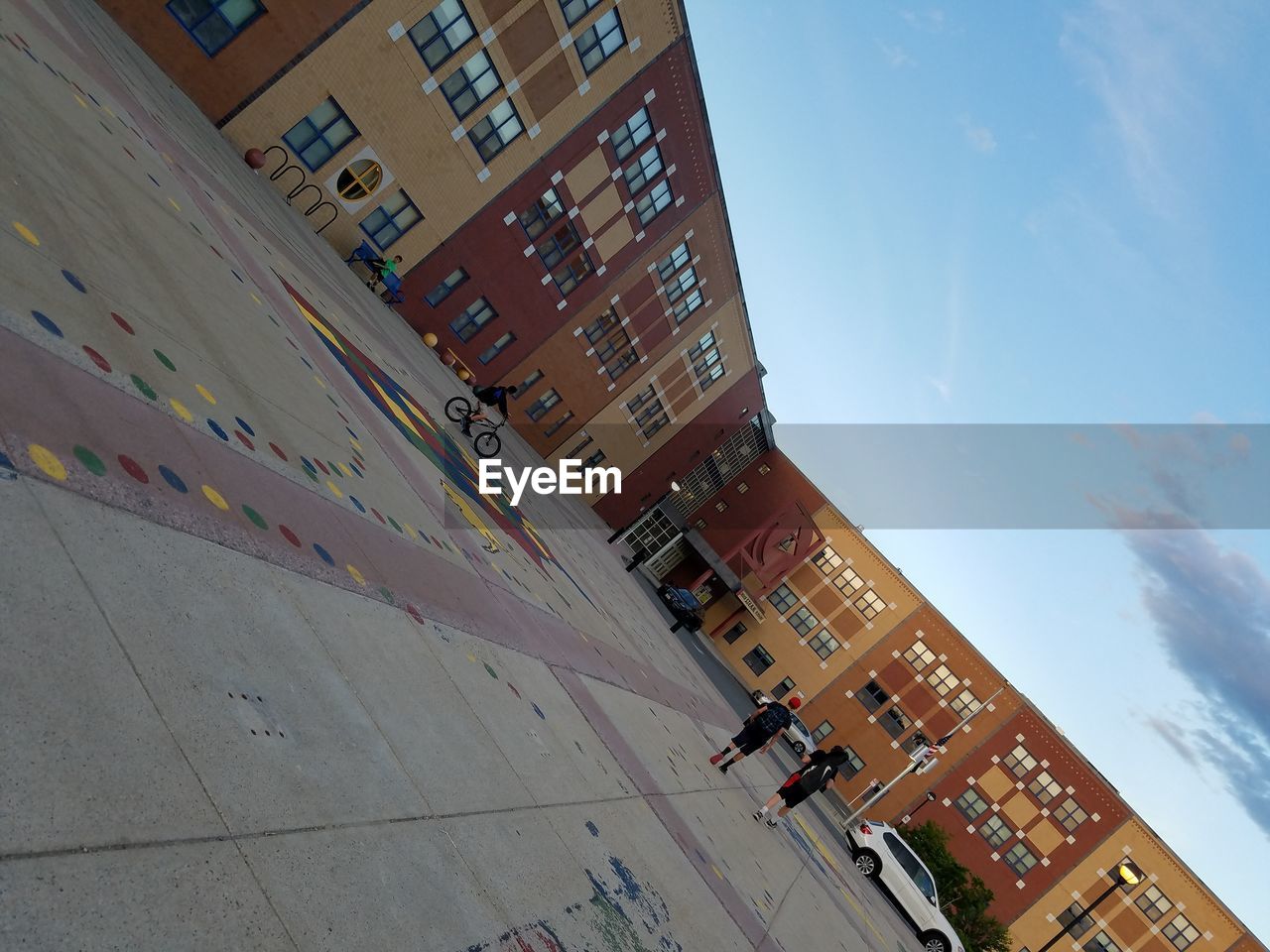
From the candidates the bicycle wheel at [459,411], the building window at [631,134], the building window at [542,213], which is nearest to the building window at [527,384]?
the building window at [542,213]

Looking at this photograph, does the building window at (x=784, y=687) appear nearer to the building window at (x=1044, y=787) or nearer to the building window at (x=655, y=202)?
the building window at (x=1044, y=787)

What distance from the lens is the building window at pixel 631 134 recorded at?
32062 mm

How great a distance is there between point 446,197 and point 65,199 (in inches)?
915

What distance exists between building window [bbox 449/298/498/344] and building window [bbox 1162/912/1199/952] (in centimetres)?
5033

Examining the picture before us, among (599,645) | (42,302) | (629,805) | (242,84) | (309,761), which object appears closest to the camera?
(309,761)

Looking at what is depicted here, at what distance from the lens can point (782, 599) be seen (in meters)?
58.0

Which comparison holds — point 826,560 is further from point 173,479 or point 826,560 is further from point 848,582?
point 173,479

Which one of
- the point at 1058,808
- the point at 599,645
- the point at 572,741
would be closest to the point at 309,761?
the point at 572,741

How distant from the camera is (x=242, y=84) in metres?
23.0

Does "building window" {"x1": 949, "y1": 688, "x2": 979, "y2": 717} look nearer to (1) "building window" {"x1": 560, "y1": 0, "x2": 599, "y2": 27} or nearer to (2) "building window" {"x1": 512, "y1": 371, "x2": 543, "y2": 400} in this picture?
(2) "building window" {"x1": 512, "y1": 371, "x2": 543, "y2": 400}

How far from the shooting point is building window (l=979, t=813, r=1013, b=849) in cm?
4778

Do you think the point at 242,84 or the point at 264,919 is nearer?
the point at 264,919

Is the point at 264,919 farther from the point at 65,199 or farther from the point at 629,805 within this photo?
the point at 65,199

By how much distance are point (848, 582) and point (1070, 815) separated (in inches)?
768
